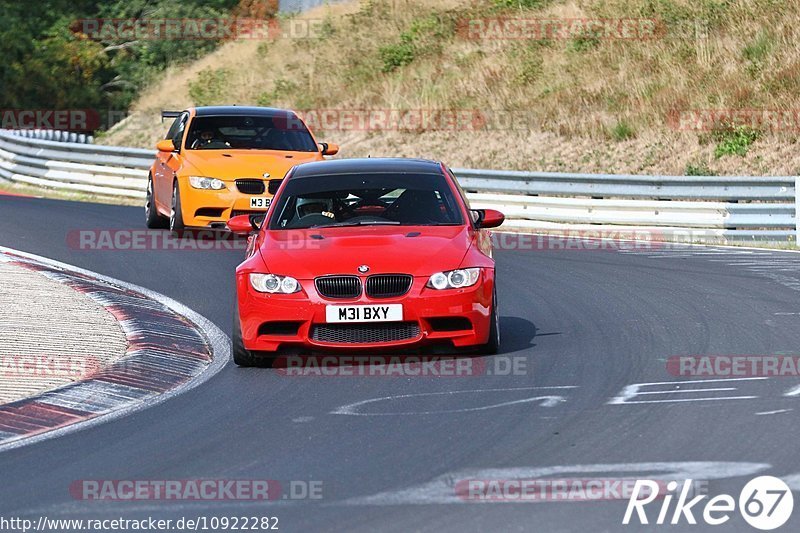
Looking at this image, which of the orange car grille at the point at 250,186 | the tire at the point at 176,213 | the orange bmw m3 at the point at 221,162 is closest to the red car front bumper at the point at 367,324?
the orange bmw m3 at the point at 221,162

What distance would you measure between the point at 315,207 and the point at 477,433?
4059 mm

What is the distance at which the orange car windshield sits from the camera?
19922 millimetres

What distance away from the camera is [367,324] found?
10.3 m

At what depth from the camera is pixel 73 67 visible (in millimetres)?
53312

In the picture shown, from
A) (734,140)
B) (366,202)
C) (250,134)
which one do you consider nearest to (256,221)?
(366,202)

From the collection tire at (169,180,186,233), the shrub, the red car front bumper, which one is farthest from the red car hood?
the shrub

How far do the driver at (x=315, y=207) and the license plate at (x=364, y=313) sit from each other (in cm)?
154

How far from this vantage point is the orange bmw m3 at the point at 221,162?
61.8 ft

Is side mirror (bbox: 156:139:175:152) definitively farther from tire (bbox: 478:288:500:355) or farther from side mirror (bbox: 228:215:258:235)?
tire (bbox: 478:288:500:355)

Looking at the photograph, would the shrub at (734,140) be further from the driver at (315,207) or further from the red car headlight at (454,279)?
the red car headlight at (454,279)

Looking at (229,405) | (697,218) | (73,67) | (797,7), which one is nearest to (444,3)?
(797,7)

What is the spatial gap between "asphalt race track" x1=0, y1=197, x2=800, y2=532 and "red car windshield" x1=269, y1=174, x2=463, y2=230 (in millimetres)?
1181

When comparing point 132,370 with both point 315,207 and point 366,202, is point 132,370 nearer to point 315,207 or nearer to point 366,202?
point 315,207

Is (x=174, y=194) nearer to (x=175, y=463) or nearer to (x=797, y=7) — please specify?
(x=175, y=463)
